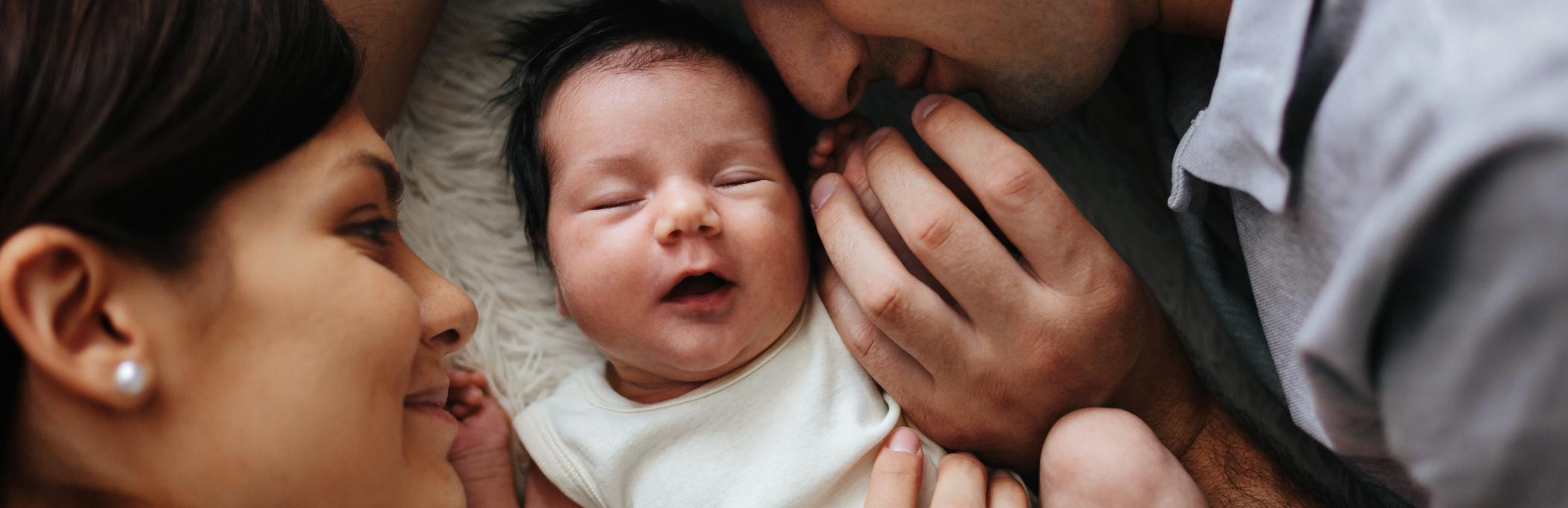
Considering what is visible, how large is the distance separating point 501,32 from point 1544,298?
1369 mm

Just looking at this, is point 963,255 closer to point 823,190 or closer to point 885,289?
point 885,289

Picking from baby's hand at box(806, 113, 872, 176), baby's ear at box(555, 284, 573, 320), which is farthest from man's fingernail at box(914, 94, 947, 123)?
baby's ear at box(555, 284, 573, 320)

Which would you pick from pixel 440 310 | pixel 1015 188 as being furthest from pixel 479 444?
pixel 1015 188

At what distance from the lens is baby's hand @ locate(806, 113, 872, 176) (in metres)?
1.38

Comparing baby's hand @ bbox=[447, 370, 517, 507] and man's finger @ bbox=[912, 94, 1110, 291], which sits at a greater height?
man's finger @ bbox=[912, 94, 1110, 291]

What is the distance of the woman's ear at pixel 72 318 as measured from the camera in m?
0.77

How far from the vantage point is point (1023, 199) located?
117 centimetres

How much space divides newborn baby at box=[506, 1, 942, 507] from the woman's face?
0.29 metres

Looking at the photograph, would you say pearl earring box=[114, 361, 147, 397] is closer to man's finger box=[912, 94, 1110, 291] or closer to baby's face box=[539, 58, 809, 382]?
baby's face box=[539, 58, 809, 382]

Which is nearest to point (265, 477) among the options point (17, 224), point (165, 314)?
point (165, 314)

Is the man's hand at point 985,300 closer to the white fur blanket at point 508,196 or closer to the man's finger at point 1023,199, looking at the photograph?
the man's finger at point 1023,199

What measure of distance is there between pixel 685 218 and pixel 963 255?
340 millimetres

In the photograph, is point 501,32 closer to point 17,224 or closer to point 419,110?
point 419,110

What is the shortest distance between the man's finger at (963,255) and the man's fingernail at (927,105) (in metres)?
0.11
